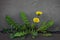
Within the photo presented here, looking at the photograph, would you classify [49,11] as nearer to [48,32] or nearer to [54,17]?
[54,17]

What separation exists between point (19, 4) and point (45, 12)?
0.51 meters

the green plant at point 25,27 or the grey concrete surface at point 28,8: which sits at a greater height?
the grey concrete surface at point 28,8

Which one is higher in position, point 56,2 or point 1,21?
point 56,2

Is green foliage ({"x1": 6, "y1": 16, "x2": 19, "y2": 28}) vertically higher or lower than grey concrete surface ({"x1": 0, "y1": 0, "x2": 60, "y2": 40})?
lower

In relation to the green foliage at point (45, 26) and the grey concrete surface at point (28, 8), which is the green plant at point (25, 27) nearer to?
the green foliage at point (45, 26)

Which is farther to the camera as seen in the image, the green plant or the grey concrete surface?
the grey concrete surface

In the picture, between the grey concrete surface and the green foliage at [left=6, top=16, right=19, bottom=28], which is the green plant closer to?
the green foliage at [left=6, top=16, right=19, bottom=28]

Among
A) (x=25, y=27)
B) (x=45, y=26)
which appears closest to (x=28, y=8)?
(x=25, y=27)

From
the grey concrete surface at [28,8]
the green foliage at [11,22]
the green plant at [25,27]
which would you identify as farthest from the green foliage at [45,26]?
the green foliage at [11,22]

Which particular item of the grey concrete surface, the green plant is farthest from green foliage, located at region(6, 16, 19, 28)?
the grey concrete surface

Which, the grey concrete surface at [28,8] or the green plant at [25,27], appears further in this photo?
the grey concrete surface at [28,8]

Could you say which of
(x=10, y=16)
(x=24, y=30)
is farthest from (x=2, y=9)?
(x=24, y=30)

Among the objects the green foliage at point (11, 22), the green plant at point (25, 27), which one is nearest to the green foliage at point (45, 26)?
the green plant at point (25, 27)

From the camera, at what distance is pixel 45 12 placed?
13.7ft
